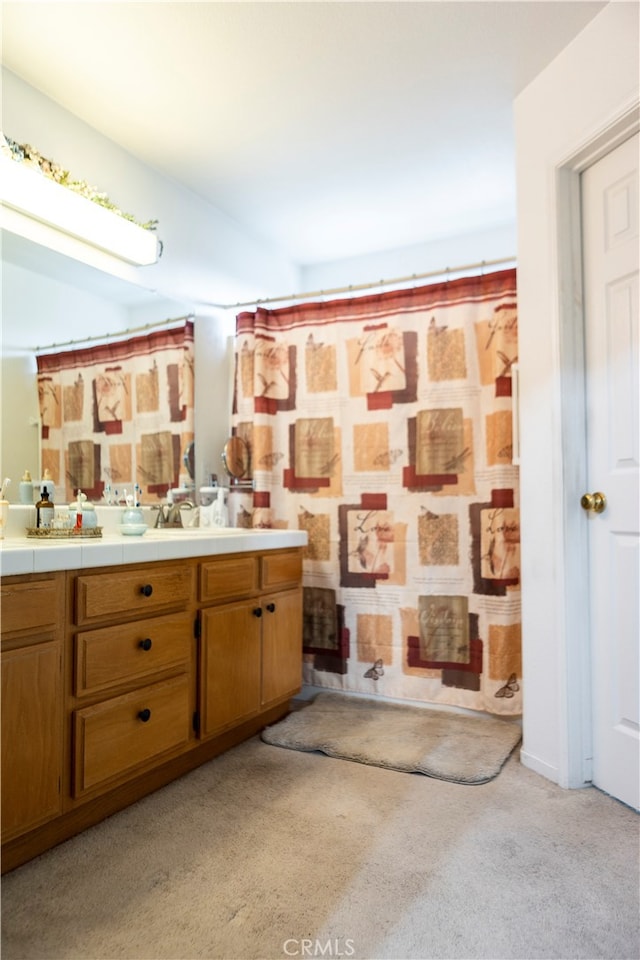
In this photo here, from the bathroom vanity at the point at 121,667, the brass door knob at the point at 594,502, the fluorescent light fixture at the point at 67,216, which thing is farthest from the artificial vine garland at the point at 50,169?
the brass door knob at the point at 594,502

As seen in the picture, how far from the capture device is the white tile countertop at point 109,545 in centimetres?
155

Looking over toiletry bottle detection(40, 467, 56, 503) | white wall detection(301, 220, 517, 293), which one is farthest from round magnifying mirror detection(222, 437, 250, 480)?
white wall detection(301, 220, 517, 293)

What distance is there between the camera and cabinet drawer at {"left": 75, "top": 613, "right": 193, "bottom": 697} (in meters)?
1.69

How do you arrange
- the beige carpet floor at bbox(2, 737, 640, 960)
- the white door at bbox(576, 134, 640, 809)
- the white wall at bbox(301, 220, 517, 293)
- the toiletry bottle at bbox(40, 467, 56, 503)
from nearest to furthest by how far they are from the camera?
1. the beige carpet floor at bbox(2, 737, 640, 960)
2. the white door at bbox(576, 134, 640, 809)
3. the toiletry bottle at bbox(40, 467, 56, 503)
4. the white wall at bbox(301, 220, 517, 293)

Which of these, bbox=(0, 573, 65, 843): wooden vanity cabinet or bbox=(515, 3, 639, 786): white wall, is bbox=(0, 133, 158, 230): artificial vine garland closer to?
bbox=(0, 573, 65, 843): wooden vanity cabinet

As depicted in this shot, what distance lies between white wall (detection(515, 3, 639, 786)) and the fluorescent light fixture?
4.97 feet

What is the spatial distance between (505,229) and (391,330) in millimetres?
1022

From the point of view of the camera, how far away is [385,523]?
292cm

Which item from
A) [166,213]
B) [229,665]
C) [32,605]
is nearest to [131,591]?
[32,605]

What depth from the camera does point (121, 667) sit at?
180 cm

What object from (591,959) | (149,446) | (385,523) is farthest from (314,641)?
(591,959)

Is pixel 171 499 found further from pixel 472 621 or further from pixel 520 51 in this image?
pixel 520 51

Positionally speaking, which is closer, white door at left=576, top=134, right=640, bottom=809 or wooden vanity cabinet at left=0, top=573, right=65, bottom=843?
wooden vanity cabinet at left=0, top=573, right=65, bottom=843

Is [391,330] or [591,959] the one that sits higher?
[391,330]
